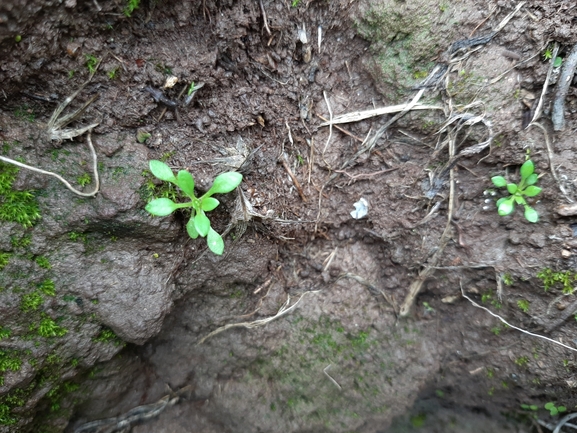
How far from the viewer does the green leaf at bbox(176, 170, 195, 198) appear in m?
1.73

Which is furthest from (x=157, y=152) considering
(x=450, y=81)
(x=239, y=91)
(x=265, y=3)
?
(x=450, y=81)

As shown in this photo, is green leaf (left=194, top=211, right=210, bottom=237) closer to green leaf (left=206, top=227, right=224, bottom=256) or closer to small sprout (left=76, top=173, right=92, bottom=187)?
green leaf (left=206, top=227, right=224, bottom=256)

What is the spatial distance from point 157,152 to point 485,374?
8.34ft

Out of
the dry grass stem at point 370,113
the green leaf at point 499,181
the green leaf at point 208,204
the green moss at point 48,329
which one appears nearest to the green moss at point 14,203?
the green moss at point 48,329

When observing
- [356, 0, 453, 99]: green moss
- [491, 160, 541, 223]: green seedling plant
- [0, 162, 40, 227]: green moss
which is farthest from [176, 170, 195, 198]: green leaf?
[491, 160, 541, 223]: green seedling plant

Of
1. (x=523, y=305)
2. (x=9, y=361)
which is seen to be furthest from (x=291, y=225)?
(x=9, y=361)

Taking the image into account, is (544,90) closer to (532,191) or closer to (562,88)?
(562,88)

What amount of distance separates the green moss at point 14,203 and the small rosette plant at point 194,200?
1.87ft

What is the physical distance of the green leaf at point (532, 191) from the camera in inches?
79.6

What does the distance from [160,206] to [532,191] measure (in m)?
1.99

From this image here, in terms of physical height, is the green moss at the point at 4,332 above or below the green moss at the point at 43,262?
below

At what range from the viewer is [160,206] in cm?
174

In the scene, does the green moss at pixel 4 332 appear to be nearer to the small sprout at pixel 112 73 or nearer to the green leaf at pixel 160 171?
the green leaf at pixel 160 171

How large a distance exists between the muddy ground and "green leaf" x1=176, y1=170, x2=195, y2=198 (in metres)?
0.14
